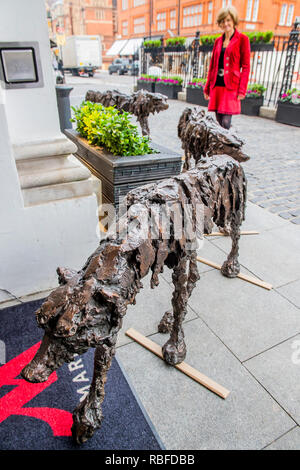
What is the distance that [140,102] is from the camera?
6027mm

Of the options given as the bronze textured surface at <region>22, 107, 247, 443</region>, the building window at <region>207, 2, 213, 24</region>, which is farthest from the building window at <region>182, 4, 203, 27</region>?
the bronze textured surface at <region>22, 107, 247, 443</region>

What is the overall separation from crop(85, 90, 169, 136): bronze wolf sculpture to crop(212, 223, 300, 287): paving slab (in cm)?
303

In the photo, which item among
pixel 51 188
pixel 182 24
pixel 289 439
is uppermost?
pixel 182 24

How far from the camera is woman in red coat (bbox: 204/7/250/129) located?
4.95 metres

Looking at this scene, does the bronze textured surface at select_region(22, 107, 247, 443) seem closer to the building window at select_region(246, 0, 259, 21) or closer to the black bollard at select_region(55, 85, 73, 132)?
the black bollard at select_region(55, 85, 73, 132)

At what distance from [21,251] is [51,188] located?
0.69 metres

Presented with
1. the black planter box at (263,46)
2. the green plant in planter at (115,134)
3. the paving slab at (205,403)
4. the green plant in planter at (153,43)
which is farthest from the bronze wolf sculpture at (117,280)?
the green plant in planter at (153,43)

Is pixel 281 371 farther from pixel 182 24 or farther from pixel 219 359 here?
pixel 182 24

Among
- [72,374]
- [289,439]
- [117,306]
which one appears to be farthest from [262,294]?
[117,306]

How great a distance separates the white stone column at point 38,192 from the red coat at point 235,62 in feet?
10.6

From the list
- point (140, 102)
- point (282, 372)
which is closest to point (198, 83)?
point (140, 102)

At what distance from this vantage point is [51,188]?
3262mm

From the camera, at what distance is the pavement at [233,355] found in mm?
2102

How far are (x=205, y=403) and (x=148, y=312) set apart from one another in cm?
100
